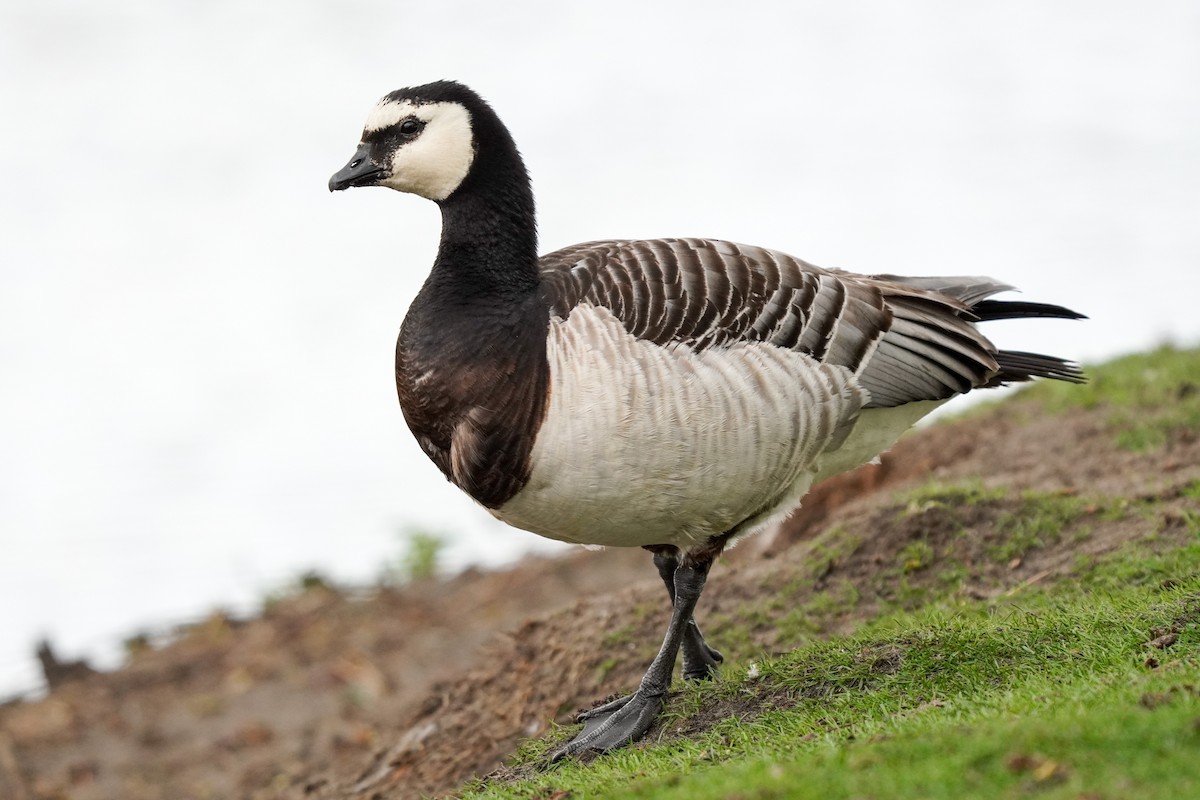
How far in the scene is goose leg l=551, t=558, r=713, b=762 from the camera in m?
5.80

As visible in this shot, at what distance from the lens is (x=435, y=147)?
19.8 ft

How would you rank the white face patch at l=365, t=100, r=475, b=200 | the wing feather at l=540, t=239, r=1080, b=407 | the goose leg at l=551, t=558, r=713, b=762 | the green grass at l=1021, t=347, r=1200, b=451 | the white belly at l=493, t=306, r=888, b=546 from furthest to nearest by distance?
the green grass at l=1021, t=347, r=1200, b=451 → the white face patch at l=365, t=100, r=475, b=200 → the goose leg at l=551, t=558, r=713, b=762 → the wing feather at l=540, t=239, r=1080, b=407 → the white belly at l=493, t=306, r=888, b=546

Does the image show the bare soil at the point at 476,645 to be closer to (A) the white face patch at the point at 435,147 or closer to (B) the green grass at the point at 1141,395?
(B) the green grass at the point at 1141,395

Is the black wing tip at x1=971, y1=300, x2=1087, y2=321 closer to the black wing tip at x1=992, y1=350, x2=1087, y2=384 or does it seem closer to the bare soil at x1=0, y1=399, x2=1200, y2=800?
the black wing tip at x1=992, y1=350, x2=1087, y2=384

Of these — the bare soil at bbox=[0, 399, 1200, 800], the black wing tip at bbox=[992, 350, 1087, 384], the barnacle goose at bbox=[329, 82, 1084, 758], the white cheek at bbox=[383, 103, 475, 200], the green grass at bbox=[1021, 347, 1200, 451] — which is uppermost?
the white cheek at bbox=[383, 103, 475, 200]

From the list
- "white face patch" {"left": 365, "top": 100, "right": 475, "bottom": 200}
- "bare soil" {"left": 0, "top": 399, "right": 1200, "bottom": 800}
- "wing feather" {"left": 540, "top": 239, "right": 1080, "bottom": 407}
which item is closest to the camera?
"wing feather" {"left": 540, "top": 239, "right": 1080, "bottom": 407}

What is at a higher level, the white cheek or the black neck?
the white cheek

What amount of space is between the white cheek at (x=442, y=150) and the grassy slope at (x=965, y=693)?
272 cm

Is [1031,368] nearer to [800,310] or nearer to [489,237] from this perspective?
[800,310]

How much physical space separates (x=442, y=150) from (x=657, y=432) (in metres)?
1.76

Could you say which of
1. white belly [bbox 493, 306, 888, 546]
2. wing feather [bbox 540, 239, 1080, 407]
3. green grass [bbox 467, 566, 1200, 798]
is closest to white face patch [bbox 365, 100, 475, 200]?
wing feather [bbox 540, 239, 1080, 407]

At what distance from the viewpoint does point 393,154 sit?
612 centimetres

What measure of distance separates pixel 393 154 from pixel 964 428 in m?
5.78

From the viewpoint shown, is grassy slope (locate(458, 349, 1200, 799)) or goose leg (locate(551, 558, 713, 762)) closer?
grassy slope (locate(458, 349, 1200, 799))
